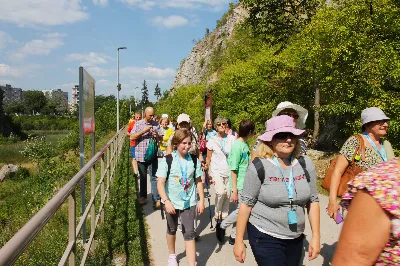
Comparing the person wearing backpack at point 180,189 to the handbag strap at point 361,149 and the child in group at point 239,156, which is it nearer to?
the child in group at point 239,156

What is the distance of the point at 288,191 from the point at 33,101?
170 m

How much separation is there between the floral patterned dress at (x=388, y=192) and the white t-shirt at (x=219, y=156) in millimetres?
4568

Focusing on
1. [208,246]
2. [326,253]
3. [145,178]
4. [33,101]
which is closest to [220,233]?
[208,246]

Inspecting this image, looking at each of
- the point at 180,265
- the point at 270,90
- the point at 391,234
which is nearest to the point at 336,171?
the point at 180,265

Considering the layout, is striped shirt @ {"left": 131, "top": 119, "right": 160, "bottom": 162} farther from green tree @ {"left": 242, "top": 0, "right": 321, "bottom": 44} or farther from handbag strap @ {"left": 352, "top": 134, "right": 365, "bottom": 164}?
green tree @ {"left": 242, "top": 0, "right": 321, "bottom": 44}

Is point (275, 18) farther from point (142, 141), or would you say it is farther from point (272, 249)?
point (272, 249)

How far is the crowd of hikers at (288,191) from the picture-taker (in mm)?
1211

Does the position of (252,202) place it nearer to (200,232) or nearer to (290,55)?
(200,232)

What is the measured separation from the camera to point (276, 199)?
278cm

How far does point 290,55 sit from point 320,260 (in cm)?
1462

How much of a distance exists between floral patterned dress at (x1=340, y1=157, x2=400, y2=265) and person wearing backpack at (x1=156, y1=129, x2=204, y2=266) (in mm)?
3059

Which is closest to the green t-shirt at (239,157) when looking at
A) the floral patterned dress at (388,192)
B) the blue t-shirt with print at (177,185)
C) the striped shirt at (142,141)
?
the blue t-shirt with print at (177,185)

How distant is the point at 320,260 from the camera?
4887mm

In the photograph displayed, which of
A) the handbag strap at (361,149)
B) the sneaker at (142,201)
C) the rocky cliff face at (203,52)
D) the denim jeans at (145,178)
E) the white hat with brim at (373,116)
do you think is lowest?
the sneaker at (142,201)
